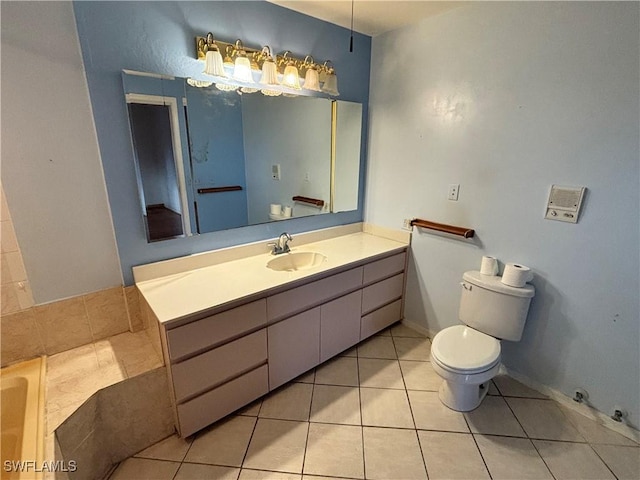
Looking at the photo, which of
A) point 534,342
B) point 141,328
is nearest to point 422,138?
point 534,342

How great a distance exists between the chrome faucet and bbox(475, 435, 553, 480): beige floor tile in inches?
61.2

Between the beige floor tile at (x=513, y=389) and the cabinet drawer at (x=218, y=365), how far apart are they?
1.53 meters

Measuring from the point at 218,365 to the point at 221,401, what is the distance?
227 mm

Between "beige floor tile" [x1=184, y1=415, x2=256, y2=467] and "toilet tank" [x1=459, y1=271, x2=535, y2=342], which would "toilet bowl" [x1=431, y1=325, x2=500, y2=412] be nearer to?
"toilet tank" [x1=459, y1=271, x2=535, y2=342]

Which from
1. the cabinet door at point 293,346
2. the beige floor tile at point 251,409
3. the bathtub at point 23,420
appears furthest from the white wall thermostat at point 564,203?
the bathtub at point 23,420

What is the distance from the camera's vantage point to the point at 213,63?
5.28ft

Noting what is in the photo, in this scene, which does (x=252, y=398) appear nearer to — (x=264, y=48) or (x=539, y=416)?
(x=539, y=416)

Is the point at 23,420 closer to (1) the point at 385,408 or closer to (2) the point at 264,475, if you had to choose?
(2) the point at 264,475

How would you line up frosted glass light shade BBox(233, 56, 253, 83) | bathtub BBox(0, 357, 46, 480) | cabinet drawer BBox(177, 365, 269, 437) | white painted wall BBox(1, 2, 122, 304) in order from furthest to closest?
frosted glass light shade BBox(233, 56, 253, 83)
cabinet drawer BBox(177, 365, 269, 437)
white painted wall BBox(1, 2, 122, 304)
bathtub BBox(0, 357, 46, 480)

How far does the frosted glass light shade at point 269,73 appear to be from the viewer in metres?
1.83

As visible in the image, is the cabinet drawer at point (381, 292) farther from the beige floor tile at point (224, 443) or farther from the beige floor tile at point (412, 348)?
the beige floor tile at point (224, 443)

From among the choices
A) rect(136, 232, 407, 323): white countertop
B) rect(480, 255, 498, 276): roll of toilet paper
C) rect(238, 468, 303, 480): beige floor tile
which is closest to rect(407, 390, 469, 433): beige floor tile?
rect(238, 468, 303, 480): beige floor tile

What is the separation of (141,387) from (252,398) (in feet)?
1.88

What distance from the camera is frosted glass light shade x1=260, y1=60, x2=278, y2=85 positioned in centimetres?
183
